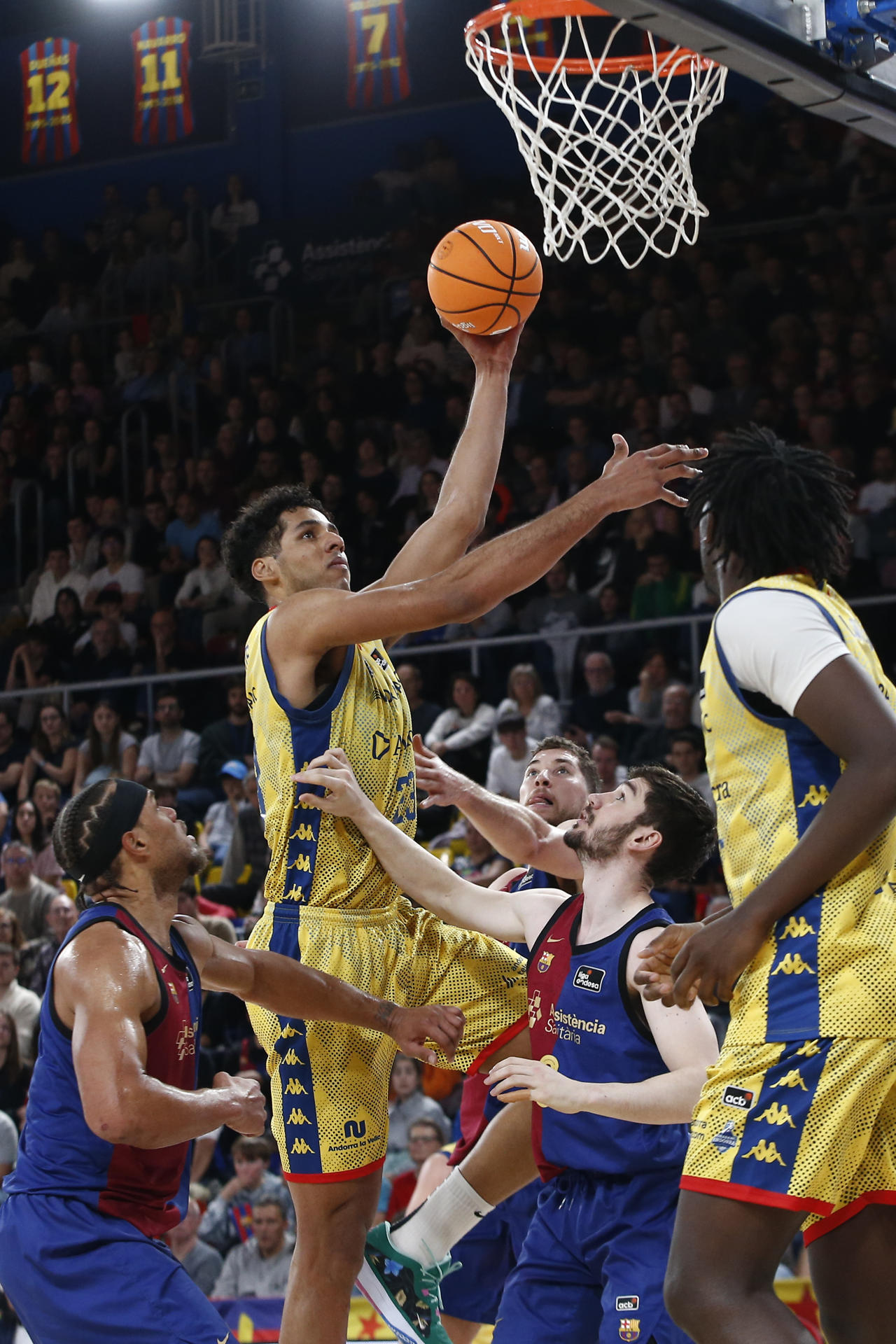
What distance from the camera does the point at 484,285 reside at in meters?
4.72

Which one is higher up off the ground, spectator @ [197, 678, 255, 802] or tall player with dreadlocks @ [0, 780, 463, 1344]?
spectator @ [197, 678, 255, 802]

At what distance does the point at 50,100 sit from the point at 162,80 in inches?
61.6

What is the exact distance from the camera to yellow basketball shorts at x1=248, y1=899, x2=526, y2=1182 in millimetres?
4156

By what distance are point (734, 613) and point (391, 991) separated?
187 centimetres

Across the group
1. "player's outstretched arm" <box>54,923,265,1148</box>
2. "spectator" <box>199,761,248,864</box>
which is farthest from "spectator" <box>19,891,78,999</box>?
"player's outstretched arm" <box>54,923,265,1148</box>

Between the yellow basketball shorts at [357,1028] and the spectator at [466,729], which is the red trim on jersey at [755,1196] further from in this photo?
the spectator at [466,729]

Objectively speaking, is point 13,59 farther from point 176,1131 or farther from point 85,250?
point 176,1131

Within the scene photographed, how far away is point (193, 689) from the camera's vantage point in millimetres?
13008

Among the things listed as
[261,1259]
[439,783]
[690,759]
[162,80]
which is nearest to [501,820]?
[439,783]

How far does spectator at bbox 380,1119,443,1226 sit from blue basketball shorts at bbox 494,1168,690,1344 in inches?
173

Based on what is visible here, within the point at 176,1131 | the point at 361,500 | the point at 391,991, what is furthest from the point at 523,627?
the point at 176,1131

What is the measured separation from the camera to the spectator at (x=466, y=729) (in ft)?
34.9

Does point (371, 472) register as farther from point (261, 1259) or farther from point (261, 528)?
point (261, 528)

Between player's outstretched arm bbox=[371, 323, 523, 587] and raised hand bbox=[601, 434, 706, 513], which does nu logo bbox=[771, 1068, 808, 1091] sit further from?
player's outstretched arm bbox=[371, 323, 523, 587]
